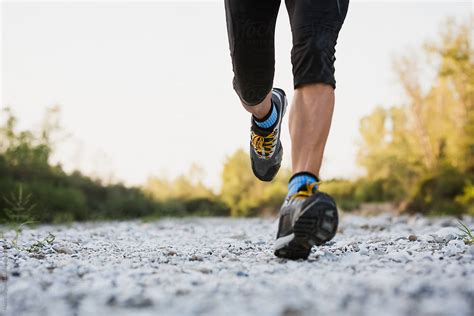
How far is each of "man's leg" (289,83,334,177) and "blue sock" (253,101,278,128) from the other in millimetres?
914

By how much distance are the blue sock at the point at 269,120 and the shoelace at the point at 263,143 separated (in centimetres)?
8

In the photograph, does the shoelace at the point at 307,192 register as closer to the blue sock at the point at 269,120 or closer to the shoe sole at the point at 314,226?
the shoe sole at the point at 314,226

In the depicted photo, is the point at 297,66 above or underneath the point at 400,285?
above

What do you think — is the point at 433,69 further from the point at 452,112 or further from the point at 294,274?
the point at 294,274

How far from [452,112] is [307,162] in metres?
19.4

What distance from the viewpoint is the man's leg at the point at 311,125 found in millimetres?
2229

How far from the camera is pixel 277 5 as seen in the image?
8.41 feet

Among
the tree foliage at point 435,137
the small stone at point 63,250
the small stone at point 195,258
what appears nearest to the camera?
→ the small stone at point 195,258

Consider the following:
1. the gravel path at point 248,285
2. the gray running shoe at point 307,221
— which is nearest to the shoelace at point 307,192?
the gray running shoe at point 307,221

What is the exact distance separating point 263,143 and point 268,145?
37mm

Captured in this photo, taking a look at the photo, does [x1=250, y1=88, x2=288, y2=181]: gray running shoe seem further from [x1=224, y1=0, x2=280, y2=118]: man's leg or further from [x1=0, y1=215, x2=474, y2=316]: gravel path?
[x1=0, y1=215, x2=474, y2=316]: gravel path

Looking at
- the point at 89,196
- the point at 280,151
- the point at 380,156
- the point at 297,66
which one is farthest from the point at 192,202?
the point at 297,66

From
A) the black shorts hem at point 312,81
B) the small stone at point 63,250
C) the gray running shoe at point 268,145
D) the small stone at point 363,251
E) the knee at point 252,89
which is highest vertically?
the knee at point 252,89

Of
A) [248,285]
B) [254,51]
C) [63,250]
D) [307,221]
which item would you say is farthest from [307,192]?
[63,250]
